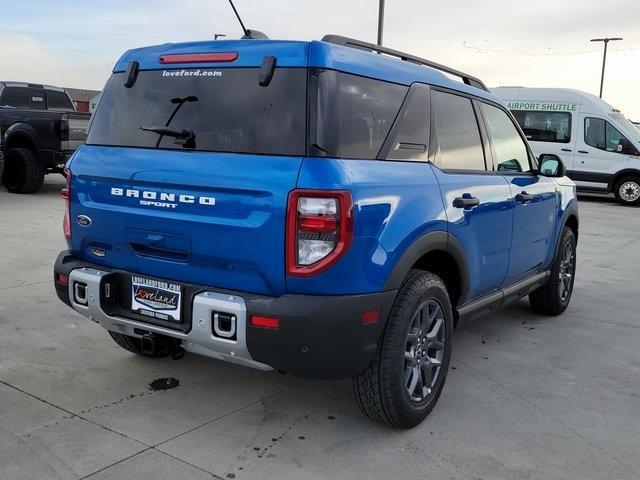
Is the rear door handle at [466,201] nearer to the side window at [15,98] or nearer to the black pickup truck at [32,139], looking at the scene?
the black pickup truck at [32,139]

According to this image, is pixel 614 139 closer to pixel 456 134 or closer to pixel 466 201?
pixel 456 134

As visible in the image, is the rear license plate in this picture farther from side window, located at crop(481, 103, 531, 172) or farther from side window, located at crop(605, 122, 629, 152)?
Answer: side window, located at crop(605, 122, 629, 152)

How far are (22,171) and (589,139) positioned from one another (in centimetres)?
1265

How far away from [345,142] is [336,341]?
850 millimetres

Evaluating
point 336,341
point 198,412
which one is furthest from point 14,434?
point 336,341

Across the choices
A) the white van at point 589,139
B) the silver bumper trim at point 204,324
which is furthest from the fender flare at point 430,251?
the white van at point 589,139

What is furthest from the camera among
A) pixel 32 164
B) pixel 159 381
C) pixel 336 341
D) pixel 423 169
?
pixel 32 164

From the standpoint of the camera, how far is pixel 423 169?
3.18 m

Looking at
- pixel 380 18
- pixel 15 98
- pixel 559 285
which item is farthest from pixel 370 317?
pixel 380 18

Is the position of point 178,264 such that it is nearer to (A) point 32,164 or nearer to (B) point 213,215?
(B) point 213,215

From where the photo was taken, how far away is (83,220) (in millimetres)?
3217

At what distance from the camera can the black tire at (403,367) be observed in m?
2.90

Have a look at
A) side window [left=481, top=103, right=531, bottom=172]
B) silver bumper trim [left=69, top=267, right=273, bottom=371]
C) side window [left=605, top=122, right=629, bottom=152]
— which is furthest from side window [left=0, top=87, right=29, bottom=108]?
side window [left=605, top=122, right=629, bottom=152]

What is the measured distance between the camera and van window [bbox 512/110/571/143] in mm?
15766
